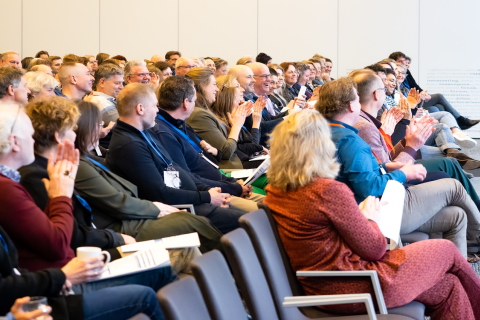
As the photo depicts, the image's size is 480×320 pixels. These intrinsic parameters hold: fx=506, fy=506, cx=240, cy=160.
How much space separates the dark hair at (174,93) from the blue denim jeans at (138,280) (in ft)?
5.00

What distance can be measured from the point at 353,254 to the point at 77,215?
1.12 m

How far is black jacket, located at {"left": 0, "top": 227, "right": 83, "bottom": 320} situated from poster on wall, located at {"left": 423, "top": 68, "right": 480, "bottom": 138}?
10030 mm

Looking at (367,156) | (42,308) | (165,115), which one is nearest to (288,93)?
(165,115)

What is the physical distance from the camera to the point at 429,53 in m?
10.4

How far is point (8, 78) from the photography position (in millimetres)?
3527

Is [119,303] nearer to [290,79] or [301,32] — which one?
[290,79]

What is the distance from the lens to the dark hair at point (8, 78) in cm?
350

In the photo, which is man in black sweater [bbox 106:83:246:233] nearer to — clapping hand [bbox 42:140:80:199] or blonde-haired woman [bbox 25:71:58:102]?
clapping hand [bbox 42:140:80:199]

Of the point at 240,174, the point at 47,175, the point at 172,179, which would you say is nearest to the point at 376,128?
the point at 240,174

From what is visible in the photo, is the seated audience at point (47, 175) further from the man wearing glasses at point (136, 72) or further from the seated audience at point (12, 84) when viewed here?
the man wearing glasses at point (136, 72)

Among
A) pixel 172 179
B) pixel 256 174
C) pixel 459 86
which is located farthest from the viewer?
pixel 459 86

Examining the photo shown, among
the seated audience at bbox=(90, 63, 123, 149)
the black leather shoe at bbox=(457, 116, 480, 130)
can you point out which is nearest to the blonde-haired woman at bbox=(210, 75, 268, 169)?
the seated audience at bbox=(90, 63, 123, 149)

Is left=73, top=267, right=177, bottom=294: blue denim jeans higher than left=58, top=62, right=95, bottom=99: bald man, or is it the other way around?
left=58, top=62, right=95, bottom=99: bald man

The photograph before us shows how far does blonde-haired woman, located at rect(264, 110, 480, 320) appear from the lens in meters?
1.84
